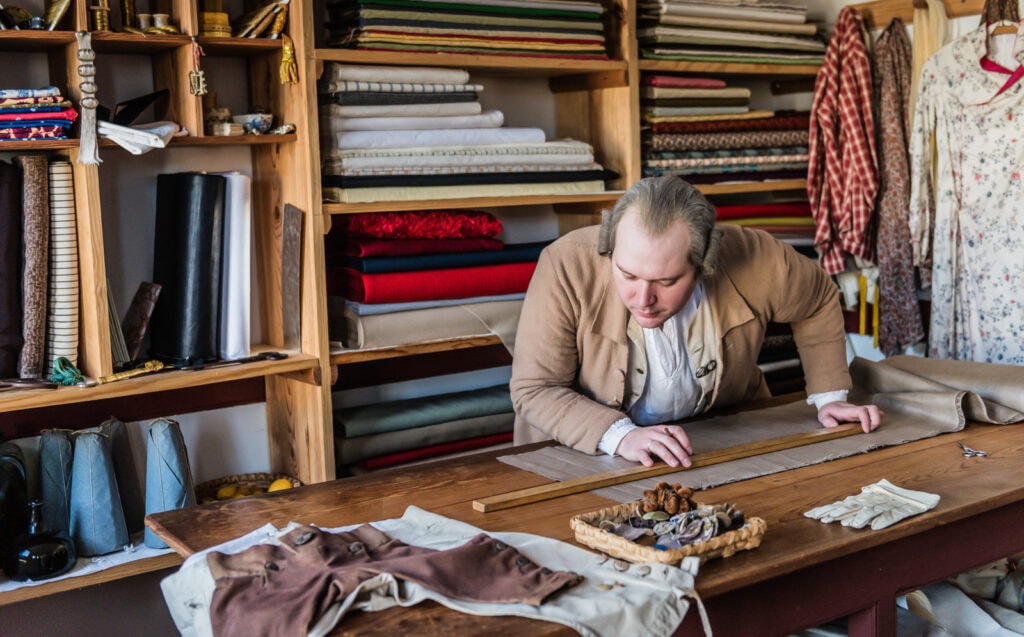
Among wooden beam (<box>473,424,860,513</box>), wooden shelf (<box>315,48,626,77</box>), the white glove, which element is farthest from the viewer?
wooden shelf (<box>315,48,626,77</box>)

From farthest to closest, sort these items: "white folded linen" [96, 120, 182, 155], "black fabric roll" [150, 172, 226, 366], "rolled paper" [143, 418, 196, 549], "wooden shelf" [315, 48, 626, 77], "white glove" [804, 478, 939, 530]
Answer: "wooden shelf" [315, 48, 626, 77] → "black fabric roll" [150, 172, 226, 366] → "rolled paper" [143, 418, 196, 549] → "white folded linen" [96, 120, 182, 155] → "white glove" [804, 478, 939, 530]

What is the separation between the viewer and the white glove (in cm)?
200

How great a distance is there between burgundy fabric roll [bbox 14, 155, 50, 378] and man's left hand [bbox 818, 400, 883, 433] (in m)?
2.03

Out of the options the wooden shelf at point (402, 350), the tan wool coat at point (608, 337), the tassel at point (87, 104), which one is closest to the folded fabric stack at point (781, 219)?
the wooden shelf at point (402, 350)

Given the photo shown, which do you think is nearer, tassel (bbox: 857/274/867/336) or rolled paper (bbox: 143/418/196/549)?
rolled paper (bbox: 143/418/196/549)

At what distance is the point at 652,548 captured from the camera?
5.88ft

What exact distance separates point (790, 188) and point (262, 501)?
2.90 metres

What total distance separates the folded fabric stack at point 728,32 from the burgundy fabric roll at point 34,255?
2100 millimetres

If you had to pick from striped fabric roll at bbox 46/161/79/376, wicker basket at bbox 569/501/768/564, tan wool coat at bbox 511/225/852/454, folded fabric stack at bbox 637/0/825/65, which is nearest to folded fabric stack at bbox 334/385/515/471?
tan wool coat at bbox 511/225/852/454

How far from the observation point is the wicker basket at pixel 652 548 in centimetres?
177

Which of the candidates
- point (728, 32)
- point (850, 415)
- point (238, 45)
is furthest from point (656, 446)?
point (728, 32)

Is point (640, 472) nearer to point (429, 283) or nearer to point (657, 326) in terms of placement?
point (657, 326)

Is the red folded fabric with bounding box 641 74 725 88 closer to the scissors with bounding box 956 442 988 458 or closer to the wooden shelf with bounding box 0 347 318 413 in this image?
the wooden shelf with bounding box 0 347 318 413

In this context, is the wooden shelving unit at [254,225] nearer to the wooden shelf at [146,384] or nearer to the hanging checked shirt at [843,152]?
the wooden shelf at [146,384]
